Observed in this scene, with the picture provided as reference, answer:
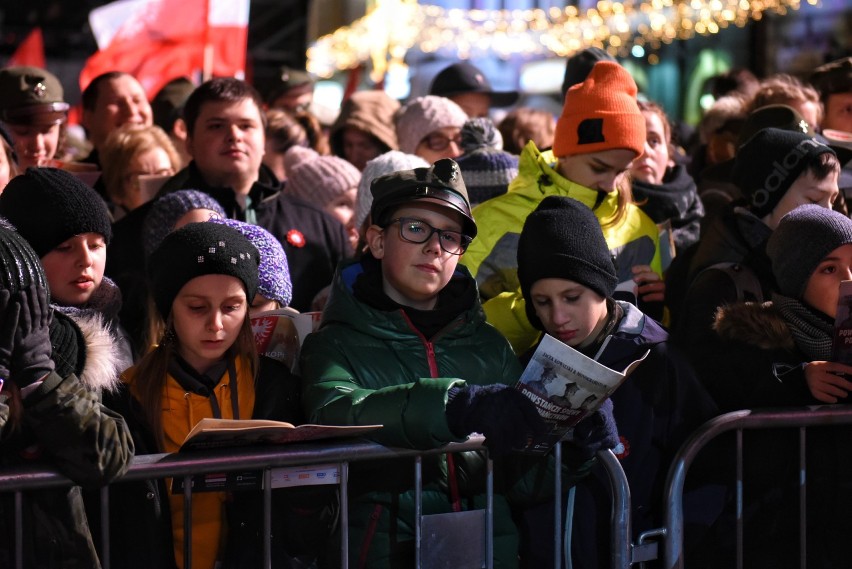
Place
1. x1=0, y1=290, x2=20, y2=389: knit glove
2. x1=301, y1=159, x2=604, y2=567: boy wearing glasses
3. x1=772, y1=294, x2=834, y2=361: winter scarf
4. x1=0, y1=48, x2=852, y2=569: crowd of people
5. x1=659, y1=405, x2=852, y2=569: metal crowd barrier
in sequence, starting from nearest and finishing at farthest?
1. x1=0, y1=290, x2=20, y2=389: knit glove
2. x1=0, y1=48, x2=852, y2=569: crowd of people
3. x1=301, y1=159, x2=604, y2=567: boy wearing glasses
4. x1=659, y1=405, x2=852, y2=569: metal crowd barrier
5. x1=772, y1=294, x2=834, y2=361: winter scarf

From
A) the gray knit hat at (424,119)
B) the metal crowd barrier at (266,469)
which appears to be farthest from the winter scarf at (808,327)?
the gray knit hat at (424,119)

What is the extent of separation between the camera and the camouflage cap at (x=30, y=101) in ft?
21.9

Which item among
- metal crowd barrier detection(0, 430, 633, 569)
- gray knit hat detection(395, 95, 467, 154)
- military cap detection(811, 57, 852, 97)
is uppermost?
military cap detection(811, 57, 852, 97)

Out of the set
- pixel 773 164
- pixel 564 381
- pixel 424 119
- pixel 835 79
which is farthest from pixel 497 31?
pixel 564 381

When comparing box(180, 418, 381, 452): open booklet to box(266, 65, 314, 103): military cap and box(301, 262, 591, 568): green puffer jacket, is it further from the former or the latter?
box(266, 65, 314, 103): military cap

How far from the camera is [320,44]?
18.4 meters

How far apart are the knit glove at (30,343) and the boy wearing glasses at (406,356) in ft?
2.81

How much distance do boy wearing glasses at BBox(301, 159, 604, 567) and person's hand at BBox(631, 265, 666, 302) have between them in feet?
3.87

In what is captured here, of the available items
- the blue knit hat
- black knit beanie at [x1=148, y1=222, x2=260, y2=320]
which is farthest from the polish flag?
black knit beanie at [x1=148, y1=222, x2=260, y2=320]

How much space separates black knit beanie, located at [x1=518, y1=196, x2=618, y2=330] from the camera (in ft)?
13.9

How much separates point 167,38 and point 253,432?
616cm

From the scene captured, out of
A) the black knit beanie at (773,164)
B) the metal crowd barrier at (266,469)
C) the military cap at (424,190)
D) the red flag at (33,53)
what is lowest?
the metal crowd barrier at (266,469)

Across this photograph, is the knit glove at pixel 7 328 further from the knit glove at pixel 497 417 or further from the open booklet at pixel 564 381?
the open booklet at pixel 564 381

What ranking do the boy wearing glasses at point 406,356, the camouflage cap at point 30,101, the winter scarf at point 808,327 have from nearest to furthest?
the boy wearing glasses at point 406,356 → the winter scarf at point 808,327 → the camouflage cap at point 30,101
